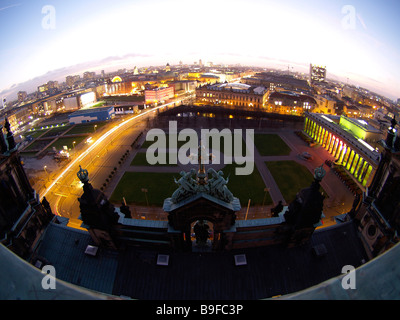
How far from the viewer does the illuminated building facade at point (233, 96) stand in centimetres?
14852

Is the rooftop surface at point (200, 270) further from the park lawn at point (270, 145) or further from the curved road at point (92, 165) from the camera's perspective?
the park lawn at point (270, 145)

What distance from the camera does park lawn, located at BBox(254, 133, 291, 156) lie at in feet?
259

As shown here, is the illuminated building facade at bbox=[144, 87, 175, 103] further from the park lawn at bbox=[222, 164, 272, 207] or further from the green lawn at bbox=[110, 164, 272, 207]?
the park lawn at bbox=[222, 164, 272, 207]

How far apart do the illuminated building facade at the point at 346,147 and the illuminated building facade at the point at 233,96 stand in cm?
5716

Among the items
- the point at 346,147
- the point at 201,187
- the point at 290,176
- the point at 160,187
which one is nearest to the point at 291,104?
the point at 346,147

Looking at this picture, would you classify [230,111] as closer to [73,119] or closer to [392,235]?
[73,119]

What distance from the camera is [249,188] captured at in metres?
57.7

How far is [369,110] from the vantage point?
15288 centimetres

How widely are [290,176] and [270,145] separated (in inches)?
958

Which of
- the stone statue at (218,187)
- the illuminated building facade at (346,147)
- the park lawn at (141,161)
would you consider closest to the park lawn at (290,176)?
the illuminated building facade at (346,147)

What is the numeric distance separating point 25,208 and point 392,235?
135ft

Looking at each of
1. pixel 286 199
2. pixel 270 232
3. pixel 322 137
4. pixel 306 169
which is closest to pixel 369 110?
pixel 322 137

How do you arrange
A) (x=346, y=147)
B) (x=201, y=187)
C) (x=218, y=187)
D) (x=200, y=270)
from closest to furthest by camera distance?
(x=201, y=187), (x=218, y=187), (x=200, y=270), (x=346, y=147)

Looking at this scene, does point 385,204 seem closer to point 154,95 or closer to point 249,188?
point 249,188
